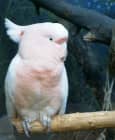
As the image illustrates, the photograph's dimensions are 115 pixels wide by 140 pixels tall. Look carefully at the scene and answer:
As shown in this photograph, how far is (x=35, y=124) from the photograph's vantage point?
98 centimetres

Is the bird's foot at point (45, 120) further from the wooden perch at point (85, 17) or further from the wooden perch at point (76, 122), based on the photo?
the wooden perch at point (85, 17)

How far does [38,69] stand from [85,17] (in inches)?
27.6

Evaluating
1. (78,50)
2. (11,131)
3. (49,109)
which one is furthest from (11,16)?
(49,109)

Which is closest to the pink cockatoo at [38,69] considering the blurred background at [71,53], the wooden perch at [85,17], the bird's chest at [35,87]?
the bird's chest at [35,87]

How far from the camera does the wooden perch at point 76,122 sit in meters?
0.99

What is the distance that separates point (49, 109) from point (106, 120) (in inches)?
5.6

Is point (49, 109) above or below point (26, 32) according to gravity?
below

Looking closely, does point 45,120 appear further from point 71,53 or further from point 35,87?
point 71,53

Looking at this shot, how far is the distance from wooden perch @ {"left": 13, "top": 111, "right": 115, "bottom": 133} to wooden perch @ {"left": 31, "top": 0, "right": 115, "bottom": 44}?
464 mm

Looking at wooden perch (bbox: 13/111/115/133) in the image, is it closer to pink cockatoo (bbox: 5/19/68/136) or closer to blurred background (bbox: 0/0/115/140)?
pink cockatoo (bbox: 5/19/68/136)

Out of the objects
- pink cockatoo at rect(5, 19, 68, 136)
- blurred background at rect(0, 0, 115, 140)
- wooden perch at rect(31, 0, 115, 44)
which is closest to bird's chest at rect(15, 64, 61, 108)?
pink cockatoo at rect(5, 19, 68, 136)

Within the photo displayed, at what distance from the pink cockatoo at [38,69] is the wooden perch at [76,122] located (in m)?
0.03

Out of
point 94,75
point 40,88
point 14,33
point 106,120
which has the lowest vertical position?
point 94,75

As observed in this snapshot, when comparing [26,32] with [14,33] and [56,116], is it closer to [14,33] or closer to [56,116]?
[14,33]
